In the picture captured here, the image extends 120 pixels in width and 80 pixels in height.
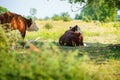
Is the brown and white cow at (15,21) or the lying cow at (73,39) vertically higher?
the brown and white cow at (15,21)

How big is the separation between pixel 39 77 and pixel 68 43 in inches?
658

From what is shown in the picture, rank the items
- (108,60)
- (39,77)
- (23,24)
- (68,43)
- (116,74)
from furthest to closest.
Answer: (68,43) → (23,24) → (108,60) → (116,74) → (39,77)

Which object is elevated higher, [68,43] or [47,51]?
[47,51]

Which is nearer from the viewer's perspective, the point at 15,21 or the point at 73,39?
the point at 15,21

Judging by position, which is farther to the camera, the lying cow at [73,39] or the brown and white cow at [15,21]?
the lying cow at [73,39]

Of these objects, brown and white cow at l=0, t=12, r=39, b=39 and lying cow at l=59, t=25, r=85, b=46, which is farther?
lying cow at l=59, t=25, r=85, b=46

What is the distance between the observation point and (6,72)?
531 centimetres

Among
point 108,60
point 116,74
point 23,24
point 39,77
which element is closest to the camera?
point 39,77

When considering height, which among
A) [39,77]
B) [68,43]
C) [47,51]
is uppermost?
[47,51]

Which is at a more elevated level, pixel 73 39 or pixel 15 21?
pixel 15 21

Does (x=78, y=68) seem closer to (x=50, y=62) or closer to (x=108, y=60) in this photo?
(x=50, y=62)

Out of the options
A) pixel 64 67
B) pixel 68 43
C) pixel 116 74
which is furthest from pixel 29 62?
pixel 68 43

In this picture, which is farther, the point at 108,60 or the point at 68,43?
the point at 68,43

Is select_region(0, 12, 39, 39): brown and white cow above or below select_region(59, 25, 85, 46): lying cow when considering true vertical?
above
